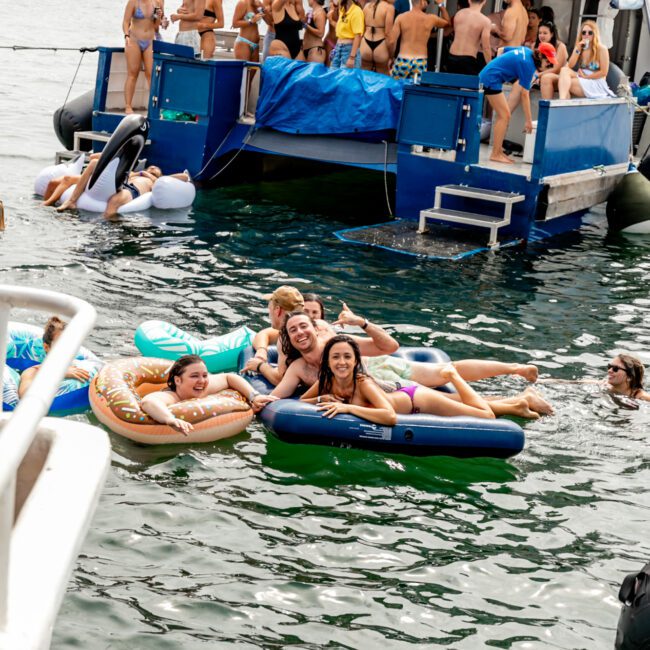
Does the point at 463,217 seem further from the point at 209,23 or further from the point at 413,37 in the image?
the point at 209,23

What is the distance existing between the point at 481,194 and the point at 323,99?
287 centimetres

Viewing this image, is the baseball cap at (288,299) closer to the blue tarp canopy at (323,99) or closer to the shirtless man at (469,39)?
the blue tarp canopy at (323,99)

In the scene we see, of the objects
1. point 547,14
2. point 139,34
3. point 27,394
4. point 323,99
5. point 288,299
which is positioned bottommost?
point 288,299

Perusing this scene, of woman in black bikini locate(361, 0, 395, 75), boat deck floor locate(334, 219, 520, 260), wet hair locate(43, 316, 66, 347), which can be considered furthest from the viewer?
woman in black bikini locate(361, 0, 395, 75)

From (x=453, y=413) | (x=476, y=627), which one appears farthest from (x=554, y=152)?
(x=476, y=627)

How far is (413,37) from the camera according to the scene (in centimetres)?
1408

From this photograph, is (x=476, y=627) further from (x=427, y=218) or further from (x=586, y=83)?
(x=586, y=83)

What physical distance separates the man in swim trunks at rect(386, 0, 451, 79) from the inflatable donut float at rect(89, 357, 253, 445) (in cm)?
786

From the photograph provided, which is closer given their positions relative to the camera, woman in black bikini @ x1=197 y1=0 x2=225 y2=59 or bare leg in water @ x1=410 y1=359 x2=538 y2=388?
bare leg in water @ x1=410 y1=359 x2=538 y2=388

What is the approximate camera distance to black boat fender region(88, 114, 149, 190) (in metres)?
13.6


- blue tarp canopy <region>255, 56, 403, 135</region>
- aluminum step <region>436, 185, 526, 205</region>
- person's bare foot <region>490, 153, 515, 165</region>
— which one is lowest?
aluminum step <region>436, 185, 526, 205</region>

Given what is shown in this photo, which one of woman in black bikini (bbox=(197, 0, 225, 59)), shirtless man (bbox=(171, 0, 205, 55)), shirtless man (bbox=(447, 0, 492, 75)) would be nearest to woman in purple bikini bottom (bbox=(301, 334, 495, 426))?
shirtless man (bbox=(447, 0, 492, 75))

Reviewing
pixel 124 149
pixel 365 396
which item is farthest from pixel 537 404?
pixel 124 149

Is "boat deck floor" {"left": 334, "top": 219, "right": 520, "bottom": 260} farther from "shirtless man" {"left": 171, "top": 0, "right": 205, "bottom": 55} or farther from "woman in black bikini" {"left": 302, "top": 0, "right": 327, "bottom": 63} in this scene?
"shirtless man" {"left": 171, "top": 0, "right": 205, "bottom": 55}
